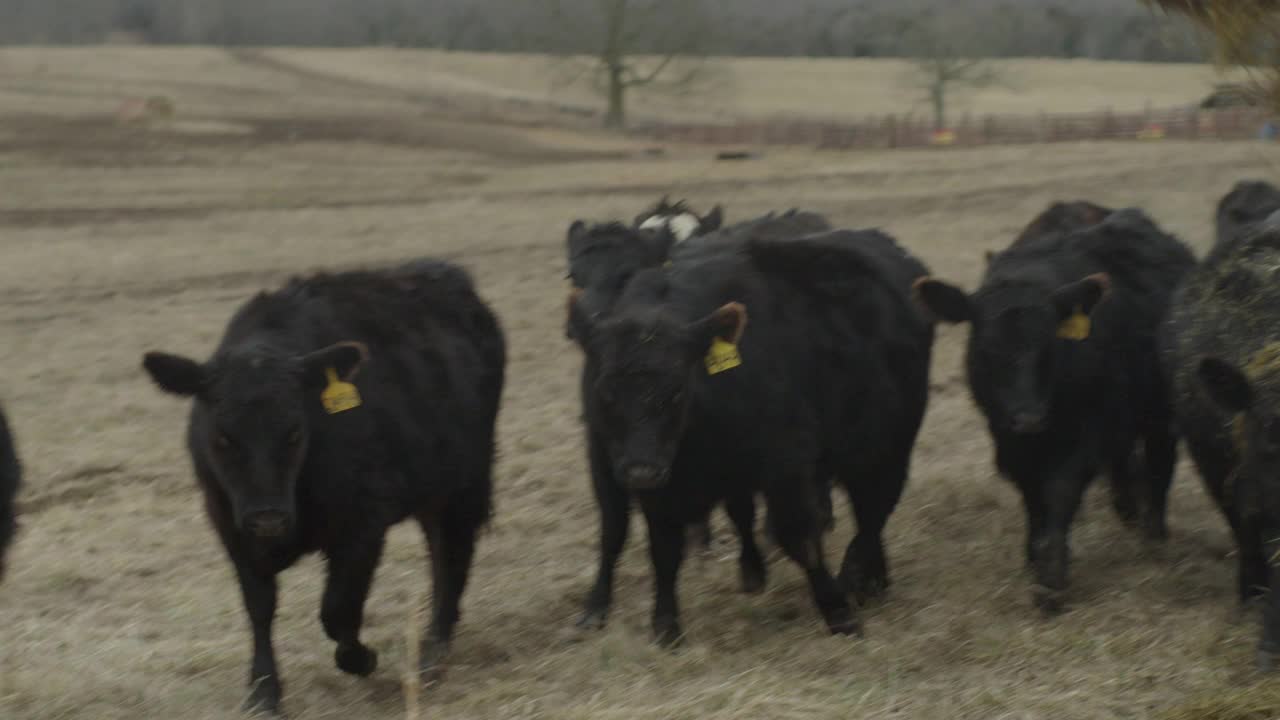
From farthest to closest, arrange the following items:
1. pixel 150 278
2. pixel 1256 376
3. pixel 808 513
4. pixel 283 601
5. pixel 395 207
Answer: pixel 395 207
pixel 150 278
pixel 283 601
pixel 808 513
pixel 1256 376

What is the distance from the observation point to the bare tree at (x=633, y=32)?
1892 inches

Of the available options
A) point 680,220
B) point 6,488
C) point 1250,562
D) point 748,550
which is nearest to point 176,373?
point 6,488

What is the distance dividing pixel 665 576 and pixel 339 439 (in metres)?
1.48

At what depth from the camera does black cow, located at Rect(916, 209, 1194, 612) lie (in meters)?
6.75

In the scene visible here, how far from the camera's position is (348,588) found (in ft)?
19.6

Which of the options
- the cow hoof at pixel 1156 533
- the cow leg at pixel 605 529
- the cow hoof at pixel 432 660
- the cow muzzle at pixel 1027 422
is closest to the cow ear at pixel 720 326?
the cow leg at pixel 605 529

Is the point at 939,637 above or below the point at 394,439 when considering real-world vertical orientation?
below

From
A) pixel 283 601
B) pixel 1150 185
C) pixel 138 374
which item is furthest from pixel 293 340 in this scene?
pixel 1150 185

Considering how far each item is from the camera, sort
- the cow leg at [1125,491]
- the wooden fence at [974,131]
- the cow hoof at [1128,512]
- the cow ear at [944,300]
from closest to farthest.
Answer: the cow ear at [944,300] < the cow leg at [1125,491] < the cow hoof at [1128,512] < the wooden fence at [974,131]

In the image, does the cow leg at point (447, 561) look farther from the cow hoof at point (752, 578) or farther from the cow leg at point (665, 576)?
the cow hoof at point (752, 578)

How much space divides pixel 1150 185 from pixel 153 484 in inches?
718

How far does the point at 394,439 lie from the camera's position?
6.20 metres

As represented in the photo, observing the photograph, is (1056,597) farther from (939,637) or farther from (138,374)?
(138,374)

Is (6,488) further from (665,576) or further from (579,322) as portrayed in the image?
(665,576)
